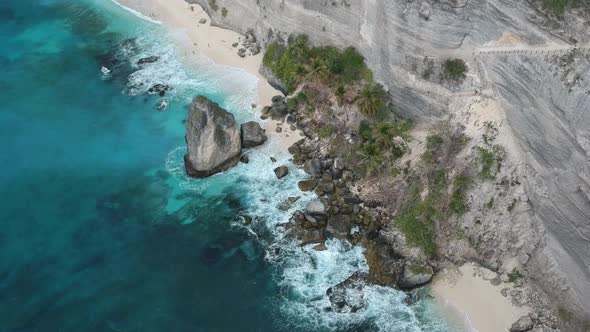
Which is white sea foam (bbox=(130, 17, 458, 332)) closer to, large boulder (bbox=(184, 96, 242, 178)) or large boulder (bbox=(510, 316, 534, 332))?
large boulder (bbox=(184, 96, 242, 178))

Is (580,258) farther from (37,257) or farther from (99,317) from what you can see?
(37,257)

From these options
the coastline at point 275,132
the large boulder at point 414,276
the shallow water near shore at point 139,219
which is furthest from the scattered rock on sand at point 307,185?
the large boulder at point 414,276

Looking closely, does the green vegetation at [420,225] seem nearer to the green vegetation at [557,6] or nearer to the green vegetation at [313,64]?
the green vegetation at [313,64]

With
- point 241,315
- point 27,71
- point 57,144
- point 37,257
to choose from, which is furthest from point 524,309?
point 27,71

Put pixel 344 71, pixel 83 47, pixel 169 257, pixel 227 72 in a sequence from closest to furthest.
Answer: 1. pixel 169 257
2. pixel 344 71
3. pixel 227 72
4. pixel 83 47

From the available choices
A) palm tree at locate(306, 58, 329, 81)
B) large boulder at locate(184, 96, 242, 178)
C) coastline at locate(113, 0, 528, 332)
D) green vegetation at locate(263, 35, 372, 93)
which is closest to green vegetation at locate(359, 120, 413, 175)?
green vegetation at locate(263, 35, 372, 93)

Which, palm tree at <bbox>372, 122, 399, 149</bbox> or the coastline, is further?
palm tree at <bbox>372, 122, 399, 149</bbox>
